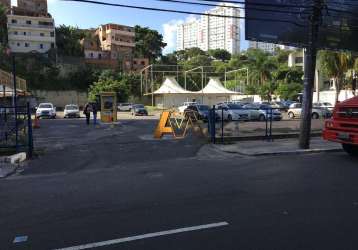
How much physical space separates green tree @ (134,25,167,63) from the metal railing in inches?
3480

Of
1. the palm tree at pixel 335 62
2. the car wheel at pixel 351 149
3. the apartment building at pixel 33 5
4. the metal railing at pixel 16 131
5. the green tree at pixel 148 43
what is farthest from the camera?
the green tree at pixel 148 43

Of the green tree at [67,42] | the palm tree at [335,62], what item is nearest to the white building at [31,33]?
the green tree at [67,42]

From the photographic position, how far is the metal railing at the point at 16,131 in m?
13.0

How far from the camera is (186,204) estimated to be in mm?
6734

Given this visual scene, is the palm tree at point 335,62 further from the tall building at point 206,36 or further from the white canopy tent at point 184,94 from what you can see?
the tall building at point 206,36

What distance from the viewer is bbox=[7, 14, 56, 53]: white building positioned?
86.9 m

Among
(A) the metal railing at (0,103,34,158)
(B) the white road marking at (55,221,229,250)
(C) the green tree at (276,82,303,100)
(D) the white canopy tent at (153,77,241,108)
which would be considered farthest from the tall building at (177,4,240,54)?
(B) the white road marking at (55,221,229,250)

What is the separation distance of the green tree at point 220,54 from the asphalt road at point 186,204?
11105 cm

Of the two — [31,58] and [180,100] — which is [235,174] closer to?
[180,100]

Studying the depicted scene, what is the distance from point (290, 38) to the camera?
19.2 metres

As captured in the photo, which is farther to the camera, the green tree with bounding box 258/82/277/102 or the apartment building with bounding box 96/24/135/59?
the apartment building with bounding box 96/24/135/59

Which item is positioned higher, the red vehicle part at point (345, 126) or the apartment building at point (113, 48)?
the apartment building at point (113, 48)

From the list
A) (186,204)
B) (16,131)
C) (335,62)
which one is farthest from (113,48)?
(186,204)

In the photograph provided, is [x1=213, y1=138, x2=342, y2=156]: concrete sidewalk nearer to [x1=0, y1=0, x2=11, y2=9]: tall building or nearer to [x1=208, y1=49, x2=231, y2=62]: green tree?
[x1=0, y1=0, x2=11, y2=9]: tall building
